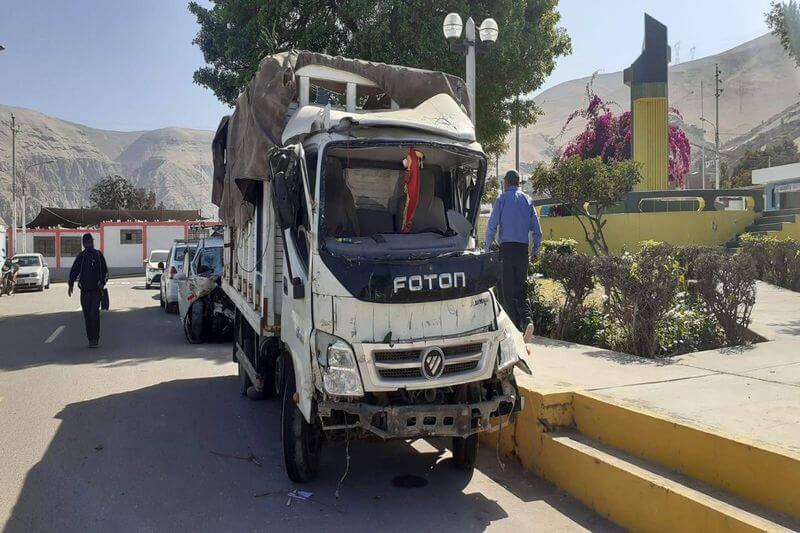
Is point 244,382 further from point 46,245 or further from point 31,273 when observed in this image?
point 46,245

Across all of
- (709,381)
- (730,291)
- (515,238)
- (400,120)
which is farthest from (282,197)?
(730,291)

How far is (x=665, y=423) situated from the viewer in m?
4.34

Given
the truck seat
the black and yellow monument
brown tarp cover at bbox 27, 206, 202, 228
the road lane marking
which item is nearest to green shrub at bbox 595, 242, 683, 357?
the truck seat

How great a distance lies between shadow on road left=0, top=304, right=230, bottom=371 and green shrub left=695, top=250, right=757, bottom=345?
7.09m

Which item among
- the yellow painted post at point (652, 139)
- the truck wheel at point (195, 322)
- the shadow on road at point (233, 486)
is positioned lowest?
the shadow on road at point (233, 486)

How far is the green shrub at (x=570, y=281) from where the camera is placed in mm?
8469

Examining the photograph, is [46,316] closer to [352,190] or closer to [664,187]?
[352,190]

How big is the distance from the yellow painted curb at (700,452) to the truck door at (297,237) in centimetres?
222

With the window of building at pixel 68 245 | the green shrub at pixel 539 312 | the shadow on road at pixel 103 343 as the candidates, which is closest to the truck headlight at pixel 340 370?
the green shrub at pixel 539 312

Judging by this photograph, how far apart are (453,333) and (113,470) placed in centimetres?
307

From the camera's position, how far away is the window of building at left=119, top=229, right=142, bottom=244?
51375 mm

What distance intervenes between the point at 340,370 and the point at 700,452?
230 cm

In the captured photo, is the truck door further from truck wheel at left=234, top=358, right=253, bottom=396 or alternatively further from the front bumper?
truck wheel at left=234, top=358, right=253, bottom=396

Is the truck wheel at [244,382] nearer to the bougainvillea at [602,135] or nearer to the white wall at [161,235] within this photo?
the bougainvillea at [602,135]
